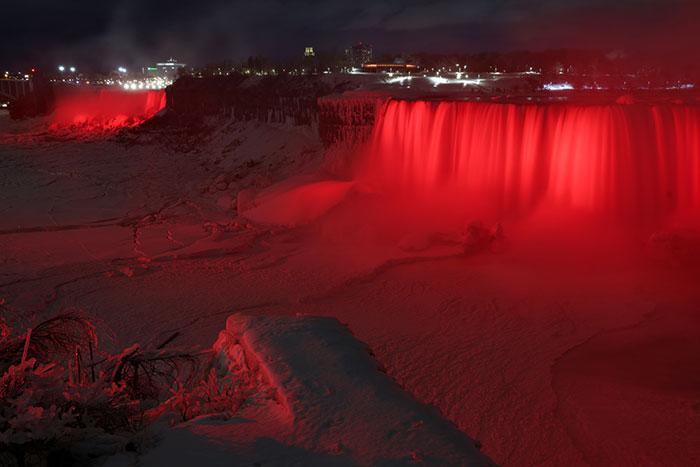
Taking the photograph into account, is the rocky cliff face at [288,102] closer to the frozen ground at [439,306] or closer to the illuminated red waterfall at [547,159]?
the illuminated red waterfall at [547,159]

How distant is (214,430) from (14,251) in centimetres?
1393

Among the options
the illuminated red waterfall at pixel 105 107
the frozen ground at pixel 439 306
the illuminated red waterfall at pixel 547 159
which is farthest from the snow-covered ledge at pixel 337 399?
the illuminated red waterfall at pixel 105 107

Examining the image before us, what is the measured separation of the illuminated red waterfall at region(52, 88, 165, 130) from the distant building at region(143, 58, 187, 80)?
200 feet

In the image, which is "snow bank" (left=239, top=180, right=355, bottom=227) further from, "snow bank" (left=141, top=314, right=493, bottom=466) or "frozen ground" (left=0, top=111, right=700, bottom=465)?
"snow bank" (left=141, top=314, right=493, bottom=466)

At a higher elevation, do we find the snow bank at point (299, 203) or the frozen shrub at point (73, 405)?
the frozen shrub at point (73, 405)

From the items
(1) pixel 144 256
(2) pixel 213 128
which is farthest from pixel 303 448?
(2) pixel 213 128

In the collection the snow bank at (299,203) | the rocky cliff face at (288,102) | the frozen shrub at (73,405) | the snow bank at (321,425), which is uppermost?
the rocky cliff face at (288,102)

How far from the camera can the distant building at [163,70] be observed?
121 metres

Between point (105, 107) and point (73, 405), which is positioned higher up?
point (105, 107)

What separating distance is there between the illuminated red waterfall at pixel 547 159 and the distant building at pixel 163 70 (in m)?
105

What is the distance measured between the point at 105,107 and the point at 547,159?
46.8 m

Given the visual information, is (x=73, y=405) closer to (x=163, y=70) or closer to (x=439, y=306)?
(x=439, y=306)

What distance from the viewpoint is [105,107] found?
184ft

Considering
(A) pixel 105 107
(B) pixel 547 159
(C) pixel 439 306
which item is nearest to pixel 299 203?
(B) pixel 547 159
